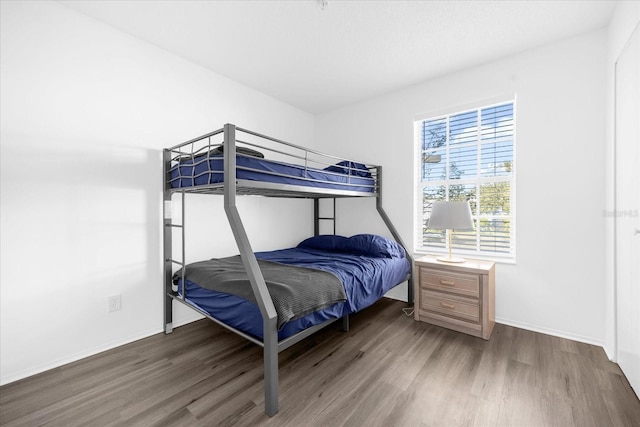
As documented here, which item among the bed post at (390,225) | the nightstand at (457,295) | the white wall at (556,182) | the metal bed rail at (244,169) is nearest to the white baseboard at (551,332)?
the white wall at (556,182)

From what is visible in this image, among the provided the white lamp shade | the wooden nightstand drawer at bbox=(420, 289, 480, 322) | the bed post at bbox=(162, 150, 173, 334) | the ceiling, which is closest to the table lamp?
the white lamp shade

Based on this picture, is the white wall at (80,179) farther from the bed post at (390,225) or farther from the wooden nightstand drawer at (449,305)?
the wooden nightstand drawer at (449,305)

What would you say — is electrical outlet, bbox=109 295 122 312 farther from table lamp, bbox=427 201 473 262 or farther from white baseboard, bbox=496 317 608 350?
white baseboard, bbox=496 317 608 350

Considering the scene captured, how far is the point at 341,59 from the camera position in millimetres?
2646

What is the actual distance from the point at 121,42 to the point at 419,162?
3.06 m

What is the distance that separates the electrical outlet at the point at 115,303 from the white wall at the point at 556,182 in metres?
3.35

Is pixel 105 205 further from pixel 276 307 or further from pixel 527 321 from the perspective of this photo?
pixel 527 321

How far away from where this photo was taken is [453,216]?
96.5 inches

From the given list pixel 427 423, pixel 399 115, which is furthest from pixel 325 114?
pixel 427 423

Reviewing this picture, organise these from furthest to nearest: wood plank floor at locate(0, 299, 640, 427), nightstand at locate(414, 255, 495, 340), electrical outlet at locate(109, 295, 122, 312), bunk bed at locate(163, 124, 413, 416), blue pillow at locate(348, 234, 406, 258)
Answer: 1. blue pillow at locate(348, 234, 406, 258)
2. nightstand at locate(414, 255, 495, 340)
3. electrical outlet at locate(109, 295, 122, 312)
4. bunk bed at locate(163, 124, 413, 416)
5. wood plank floor at locate(0, 299, 640, 427)

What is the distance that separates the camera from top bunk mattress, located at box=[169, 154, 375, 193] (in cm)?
181

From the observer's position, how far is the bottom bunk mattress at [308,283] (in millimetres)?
1690

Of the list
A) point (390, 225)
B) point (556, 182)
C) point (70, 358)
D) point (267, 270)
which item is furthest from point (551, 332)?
point (70, 358)

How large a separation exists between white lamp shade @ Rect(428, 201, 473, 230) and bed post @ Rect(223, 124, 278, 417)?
1.71 meters
